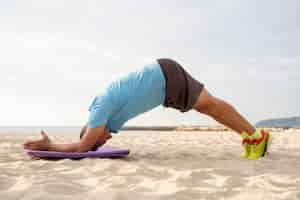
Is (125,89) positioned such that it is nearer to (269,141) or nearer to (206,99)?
(206,99)

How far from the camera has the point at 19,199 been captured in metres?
1.72

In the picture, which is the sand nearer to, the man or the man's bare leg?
the man

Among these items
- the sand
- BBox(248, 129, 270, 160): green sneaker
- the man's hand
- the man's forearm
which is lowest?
BBox(248, 129, 270, 160): green sneaker

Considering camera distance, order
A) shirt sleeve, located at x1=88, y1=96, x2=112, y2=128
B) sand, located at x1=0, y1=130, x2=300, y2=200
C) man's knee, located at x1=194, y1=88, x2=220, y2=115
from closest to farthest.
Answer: sand, located at x1=0, y1=130, x2=300, y2=200
shirt sleeve, located at x1=88, y1=96, x2=112, y2=128
man's knee, located at x1=194, y1=88, x2=220, y2=115

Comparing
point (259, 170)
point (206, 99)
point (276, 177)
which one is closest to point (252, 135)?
point (206, 99)

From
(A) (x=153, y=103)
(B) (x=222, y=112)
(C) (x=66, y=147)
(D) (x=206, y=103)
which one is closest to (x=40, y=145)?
(C) (x=66, y=147)

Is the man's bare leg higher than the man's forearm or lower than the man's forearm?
higher

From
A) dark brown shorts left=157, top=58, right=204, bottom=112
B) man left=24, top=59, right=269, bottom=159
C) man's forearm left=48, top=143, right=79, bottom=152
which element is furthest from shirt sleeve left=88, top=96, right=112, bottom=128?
dark brown shorts left=157, top=58, right=204, bottom=112

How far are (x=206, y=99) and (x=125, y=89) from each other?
0.70 metres

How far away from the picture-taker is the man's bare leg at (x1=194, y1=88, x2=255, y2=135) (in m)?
3.37

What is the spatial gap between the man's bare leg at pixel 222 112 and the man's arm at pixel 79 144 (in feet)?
2.89

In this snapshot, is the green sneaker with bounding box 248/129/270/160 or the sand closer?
the sand

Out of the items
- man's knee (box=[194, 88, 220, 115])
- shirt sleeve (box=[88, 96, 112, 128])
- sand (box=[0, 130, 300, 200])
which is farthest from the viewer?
man's knee (box=[194, 88, 220, 115])

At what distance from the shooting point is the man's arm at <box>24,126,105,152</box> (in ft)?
10.8
